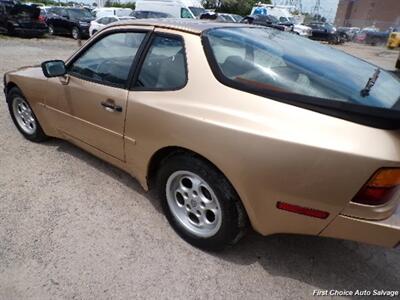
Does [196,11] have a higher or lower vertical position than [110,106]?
lower

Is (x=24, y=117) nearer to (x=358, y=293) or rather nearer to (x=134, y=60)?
(x=134, y=60)

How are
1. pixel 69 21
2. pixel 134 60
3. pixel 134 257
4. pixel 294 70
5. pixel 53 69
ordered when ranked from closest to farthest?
pixel 294 70
pixel 134 257
pixel 134 60
pixel 53 69
pixel 69 21

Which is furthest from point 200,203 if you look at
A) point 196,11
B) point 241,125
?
point 196,11

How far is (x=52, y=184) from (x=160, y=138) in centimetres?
150

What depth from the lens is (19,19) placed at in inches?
611

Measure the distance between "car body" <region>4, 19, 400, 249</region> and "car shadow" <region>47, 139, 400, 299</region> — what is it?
0.33 meters

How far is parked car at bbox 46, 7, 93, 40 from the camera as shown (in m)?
17.7

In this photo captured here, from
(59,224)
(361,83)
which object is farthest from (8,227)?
(361,83)

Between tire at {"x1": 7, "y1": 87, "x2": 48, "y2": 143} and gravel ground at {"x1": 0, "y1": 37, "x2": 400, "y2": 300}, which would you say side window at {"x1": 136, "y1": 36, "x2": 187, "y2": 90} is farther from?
tire at {"x1": 7, "y1": 87, "x2": 48, "y2": 143}

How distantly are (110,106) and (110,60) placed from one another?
0.47 meters

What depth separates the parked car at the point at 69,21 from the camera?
58.1 feet

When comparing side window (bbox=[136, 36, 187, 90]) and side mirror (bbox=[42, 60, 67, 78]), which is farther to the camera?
side mirror (bbox=[42, 60, 67, 78])

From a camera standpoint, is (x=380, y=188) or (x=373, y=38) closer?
(x=380, y=188)

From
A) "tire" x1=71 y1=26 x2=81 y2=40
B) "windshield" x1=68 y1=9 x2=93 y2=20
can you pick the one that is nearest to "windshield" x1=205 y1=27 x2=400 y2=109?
"tire" x1=71 y1=26 x2=81 y2=40
